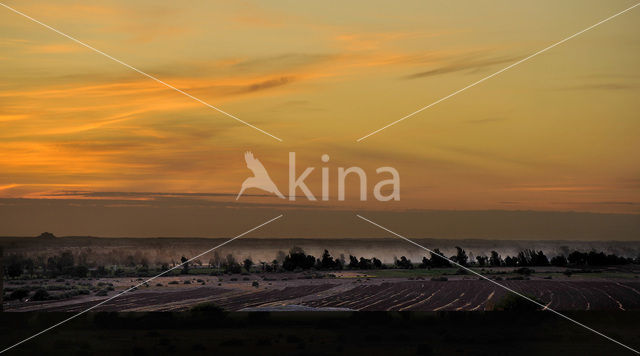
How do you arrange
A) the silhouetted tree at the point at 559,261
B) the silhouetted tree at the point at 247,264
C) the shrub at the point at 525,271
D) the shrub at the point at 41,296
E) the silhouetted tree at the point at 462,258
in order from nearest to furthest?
the shrub at the point at 41,296 → the shrub at the point at 525,271 → the silhouetted tree at the point at 247,264 → the silhouetted tree at the point at 559,261 → the silhouetted tree at the point at 462,258

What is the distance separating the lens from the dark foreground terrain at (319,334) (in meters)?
36.2

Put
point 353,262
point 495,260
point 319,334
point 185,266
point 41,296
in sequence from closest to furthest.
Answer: point 319,334
point 41,296
point 185,266
point 353,262
point 495,260

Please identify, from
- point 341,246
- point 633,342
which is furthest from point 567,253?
point 633,342

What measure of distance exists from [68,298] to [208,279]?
2876 cm

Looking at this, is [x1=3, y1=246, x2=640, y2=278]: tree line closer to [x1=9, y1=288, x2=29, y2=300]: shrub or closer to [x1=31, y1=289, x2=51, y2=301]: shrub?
[x1=9, y1=288, x2=29, y2=300]: shrub

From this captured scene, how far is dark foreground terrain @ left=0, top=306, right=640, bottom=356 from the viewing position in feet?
119

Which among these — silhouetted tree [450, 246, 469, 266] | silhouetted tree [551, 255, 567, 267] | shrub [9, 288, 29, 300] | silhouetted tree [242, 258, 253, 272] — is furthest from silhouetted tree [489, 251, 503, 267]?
shrub [9, 288, 29, 300]

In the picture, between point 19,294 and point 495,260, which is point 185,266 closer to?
point 19,294

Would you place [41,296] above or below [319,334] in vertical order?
above

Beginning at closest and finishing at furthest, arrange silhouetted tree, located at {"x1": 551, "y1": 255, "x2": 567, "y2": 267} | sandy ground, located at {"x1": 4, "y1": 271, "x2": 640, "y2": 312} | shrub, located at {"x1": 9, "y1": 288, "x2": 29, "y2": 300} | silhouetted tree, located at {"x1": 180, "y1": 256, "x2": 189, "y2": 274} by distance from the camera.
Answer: sandy ground, located at {"x1": 4, "y1": 271, "x2": 640, "y2": 312} < shrub, located at {"x1": 9, "y1": 288, "x2": 29, "y2": 300} < silhouetted tree, located at {"x1": 180, "y1": 256, "x2": 189, "y2": 274} < silhouetted tree, located at {"x1": 551, "y1": 255, "x2": 567, "y2": 267}

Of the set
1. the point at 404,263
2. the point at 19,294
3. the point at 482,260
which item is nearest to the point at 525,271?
the point at 482,260

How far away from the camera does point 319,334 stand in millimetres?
42438

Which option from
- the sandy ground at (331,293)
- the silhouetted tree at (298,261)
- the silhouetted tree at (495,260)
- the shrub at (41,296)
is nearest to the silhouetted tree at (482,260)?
the silhouetted tree at (495,260)

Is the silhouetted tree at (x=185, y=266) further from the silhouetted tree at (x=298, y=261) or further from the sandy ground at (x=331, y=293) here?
the silhouetted tree at (x=298, y=261)
